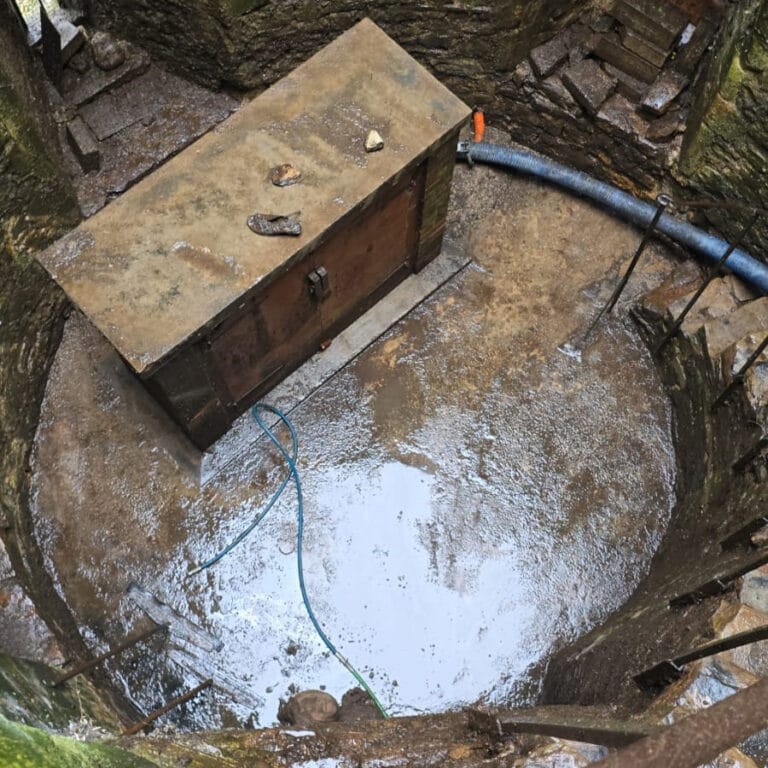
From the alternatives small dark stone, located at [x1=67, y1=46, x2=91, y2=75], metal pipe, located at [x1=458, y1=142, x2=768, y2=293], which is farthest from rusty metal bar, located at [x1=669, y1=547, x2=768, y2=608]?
small dark stone, located at [x1=67, y1=46, x2=91, y2=75]

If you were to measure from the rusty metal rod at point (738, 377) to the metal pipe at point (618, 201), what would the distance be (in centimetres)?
77

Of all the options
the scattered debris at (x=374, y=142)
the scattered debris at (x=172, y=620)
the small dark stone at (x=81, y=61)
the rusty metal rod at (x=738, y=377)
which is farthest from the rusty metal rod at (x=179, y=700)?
the small dark stone at (x=81, y=61)

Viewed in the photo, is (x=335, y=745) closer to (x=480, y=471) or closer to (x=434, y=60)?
(x=480, y=471)

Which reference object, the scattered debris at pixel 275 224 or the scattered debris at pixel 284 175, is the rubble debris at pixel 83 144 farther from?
the scattered debris at pixel 275 224

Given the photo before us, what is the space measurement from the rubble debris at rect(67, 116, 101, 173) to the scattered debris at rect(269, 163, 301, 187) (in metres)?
1.85

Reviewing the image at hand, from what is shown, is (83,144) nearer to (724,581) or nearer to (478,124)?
(478,124)

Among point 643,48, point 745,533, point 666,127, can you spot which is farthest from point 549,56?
point 745,533

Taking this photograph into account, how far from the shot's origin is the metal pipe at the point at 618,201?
5.39m

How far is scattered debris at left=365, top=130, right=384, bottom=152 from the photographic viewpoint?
4594 millimetres

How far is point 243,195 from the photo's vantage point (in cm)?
454

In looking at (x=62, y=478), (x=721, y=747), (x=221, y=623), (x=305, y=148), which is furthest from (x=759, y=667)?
(x=62, y=478)

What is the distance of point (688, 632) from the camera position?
3.73 metres

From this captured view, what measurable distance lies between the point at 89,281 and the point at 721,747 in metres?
3.78

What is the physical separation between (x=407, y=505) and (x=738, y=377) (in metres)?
2.28
